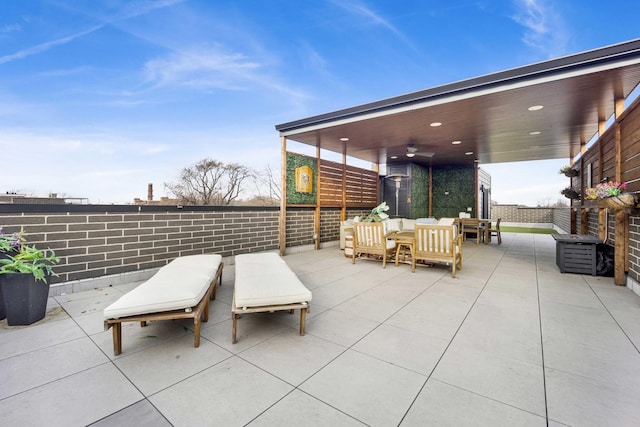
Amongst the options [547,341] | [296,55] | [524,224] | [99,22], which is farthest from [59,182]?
[524,224]

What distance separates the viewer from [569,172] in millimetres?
7574

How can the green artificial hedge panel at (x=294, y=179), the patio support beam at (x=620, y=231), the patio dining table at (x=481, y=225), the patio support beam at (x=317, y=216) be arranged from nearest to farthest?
the patio support beam at (x=620, y=231) < the green artificial hedge panel at (x=294, y=179) < the patio support beam at (x=317, y=216) < the patio dining table at (x=481, y=225)

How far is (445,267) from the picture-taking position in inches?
201

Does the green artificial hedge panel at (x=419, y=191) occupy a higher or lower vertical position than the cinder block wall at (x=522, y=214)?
higher

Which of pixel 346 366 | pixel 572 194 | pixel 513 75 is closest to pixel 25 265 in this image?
pixel 346 366

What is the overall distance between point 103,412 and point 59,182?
9120mm

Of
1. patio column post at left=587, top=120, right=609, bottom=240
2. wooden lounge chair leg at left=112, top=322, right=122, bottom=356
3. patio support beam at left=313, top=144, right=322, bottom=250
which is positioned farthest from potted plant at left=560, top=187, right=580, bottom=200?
wooden lounge chair leg at left=112, top=322, right=122, bottom=356

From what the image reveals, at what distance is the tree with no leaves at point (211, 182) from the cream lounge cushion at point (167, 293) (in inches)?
283

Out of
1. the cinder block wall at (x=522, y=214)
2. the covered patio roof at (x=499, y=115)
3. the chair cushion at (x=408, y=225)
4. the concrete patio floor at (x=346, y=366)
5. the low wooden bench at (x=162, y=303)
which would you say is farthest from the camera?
the cinder block wall at (x=522, y=214)

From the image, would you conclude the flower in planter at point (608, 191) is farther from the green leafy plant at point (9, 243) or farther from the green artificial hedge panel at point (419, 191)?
the green leafy plant at point (9, 243)

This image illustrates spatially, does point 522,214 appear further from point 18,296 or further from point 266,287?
point 18,296

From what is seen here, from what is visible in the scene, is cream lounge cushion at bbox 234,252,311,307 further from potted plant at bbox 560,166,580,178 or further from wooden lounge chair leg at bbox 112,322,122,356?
potted plant at bbox 560,166,580,178

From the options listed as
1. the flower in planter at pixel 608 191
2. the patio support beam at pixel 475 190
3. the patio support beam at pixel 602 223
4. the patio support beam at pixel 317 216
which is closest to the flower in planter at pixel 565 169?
the patio support beam at pixel 475 190

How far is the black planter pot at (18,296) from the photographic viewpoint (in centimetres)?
Answer: 244
